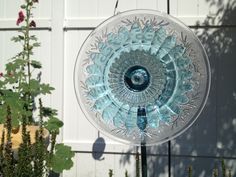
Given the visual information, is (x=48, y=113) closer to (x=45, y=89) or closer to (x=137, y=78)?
(x=45, y=89)

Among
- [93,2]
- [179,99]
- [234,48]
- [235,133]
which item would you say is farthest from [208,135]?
[179,99]

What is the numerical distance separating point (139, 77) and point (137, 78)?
1 cm

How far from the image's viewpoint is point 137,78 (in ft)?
7.74

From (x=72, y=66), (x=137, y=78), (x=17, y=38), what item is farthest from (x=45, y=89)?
(x=137, y=78)

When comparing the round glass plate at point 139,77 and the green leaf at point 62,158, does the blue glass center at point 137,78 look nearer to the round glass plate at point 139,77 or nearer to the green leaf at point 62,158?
the round glass plate at point 139,77

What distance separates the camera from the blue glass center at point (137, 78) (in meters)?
2.35

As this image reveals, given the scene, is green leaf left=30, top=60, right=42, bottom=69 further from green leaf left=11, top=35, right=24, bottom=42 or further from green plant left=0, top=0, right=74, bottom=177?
green leaf left=11, top=35, right=24, bottom=42

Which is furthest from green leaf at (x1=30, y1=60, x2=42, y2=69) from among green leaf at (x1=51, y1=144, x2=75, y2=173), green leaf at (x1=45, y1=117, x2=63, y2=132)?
green leaf at (x1=51, y1=144, x2=75, y2=173)

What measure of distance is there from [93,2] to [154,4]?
0.62 metres

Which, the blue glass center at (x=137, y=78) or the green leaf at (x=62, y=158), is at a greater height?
the blue glass center at (x=137, y=78)

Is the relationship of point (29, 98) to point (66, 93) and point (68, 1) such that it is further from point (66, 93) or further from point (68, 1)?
point (68, 1)

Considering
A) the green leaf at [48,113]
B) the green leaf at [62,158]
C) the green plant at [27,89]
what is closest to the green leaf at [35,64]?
the green plant at [27,89]

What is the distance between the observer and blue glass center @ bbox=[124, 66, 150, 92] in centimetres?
235

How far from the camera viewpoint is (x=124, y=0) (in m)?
4.49
